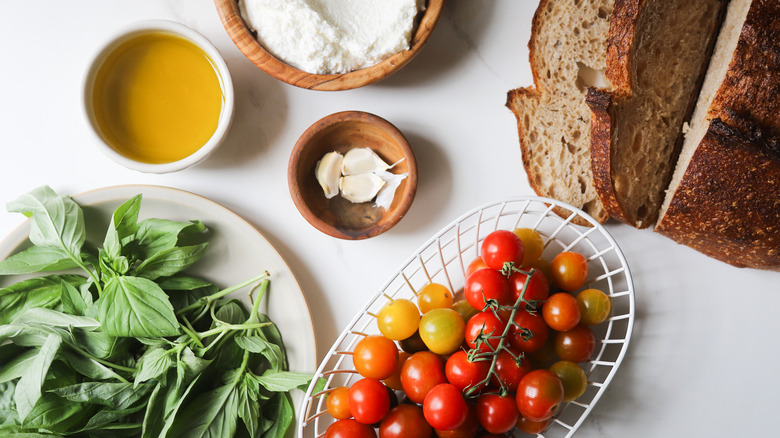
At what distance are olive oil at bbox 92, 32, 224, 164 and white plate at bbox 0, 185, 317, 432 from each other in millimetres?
99

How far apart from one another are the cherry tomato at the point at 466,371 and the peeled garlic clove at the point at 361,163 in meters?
0.44

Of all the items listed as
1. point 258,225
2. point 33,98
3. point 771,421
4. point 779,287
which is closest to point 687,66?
point 779,287

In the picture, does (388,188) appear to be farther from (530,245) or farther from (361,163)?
(530,245)

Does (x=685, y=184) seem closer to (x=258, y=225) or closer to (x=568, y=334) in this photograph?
(x=568, y=334)

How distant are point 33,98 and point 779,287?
1743 mm

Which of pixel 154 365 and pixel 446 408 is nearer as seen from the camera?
pixel 446 408

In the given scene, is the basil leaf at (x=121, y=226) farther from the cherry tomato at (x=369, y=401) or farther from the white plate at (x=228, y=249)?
the cherry tomato at (x=369, y=401)

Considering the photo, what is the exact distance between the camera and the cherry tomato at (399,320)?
1059 mm

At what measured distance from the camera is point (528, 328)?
3.29 feet

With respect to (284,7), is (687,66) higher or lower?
lower

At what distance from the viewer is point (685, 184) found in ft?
3.34

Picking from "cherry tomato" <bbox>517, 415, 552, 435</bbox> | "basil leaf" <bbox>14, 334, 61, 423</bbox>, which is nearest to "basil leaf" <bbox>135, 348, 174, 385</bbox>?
"basil leaf" <bbox>14, 334, 61, 423</bbox>

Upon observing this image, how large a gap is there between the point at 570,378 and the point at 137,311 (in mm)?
836

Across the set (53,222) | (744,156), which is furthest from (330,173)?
(744,156)
